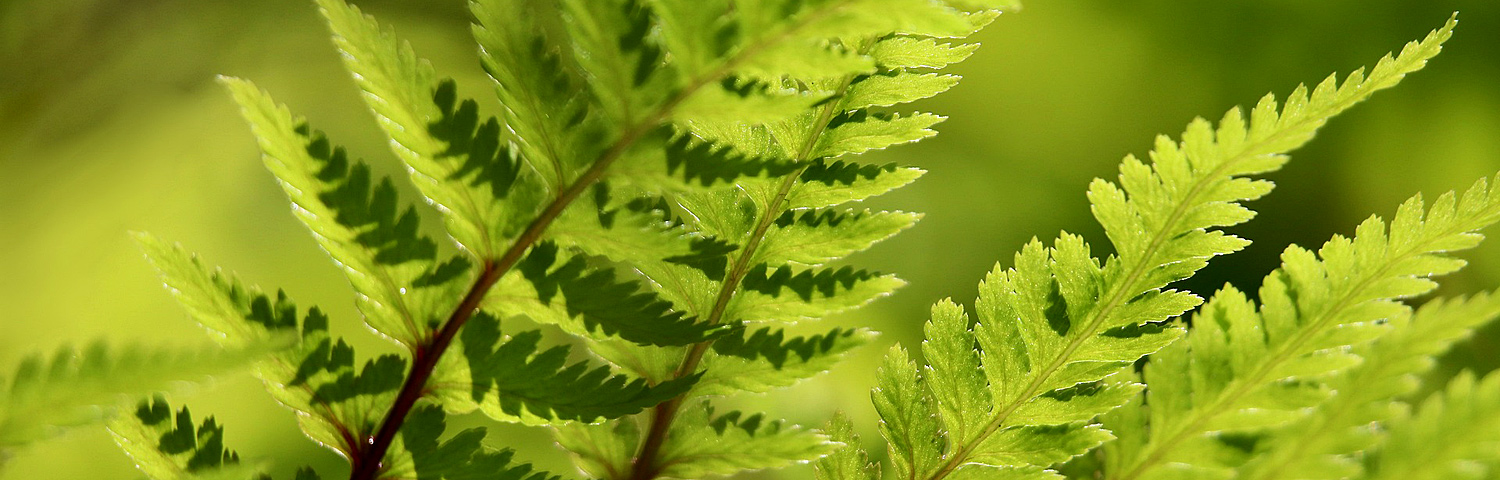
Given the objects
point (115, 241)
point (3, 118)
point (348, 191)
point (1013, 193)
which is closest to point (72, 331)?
point (115, 241)

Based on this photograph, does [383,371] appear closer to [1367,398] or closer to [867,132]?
[867,132]

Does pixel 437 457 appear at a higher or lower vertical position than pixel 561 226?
lower

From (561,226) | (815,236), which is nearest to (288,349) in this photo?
(561,226)

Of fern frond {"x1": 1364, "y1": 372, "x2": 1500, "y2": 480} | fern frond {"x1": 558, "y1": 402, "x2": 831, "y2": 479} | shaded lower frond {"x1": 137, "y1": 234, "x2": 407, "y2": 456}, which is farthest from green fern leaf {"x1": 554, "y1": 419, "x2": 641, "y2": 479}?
fern frond {"x1": 1364, "y1": 372, "x2": 1500, "y2": 480}

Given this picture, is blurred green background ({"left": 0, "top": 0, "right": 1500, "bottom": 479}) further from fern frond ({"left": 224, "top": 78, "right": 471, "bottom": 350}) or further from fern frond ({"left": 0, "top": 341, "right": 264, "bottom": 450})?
fern frond ({"left": 0, "top": 341, "right": 264, "bottom": 450})

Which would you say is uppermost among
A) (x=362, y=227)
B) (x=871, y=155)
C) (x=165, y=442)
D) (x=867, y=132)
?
(x=871, y=155)

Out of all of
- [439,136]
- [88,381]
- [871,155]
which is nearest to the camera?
[88,381]

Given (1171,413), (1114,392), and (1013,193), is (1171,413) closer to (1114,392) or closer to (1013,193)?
(1114,392)
